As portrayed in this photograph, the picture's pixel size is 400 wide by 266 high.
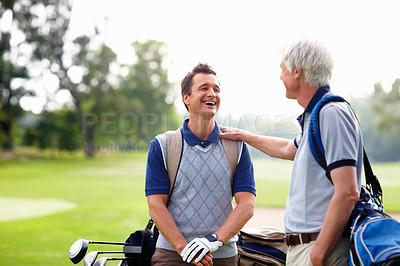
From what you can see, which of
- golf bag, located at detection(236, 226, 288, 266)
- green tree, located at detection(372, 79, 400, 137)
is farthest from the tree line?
golf bag, located at detection(236, 226, 288, 266)

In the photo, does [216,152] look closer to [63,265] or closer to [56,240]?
[63,265]

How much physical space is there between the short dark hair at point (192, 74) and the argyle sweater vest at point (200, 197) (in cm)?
29

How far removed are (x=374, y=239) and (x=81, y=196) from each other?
15.4 metres

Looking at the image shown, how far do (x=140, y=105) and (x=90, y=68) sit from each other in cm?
457

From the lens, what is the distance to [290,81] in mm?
1667

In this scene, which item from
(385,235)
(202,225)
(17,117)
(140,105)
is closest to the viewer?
(385,235)

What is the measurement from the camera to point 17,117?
87.0 ft

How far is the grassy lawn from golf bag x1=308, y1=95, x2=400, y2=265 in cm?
509

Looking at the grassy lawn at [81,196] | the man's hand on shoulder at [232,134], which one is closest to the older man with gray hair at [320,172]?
the man's hand on shoulder at [232,134]

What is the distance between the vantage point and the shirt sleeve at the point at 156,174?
6.29 feet

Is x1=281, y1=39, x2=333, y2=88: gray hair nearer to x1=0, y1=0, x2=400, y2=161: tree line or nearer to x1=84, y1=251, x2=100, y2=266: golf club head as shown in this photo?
x1=84, y1=251, x2=100, y2=266: golf club head

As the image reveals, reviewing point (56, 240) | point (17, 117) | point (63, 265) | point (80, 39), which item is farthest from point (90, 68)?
point (63, 265)

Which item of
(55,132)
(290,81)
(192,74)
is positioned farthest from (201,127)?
(55,132)

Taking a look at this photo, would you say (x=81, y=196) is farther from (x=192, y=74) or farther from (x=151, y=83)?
(x=151, y=83)
